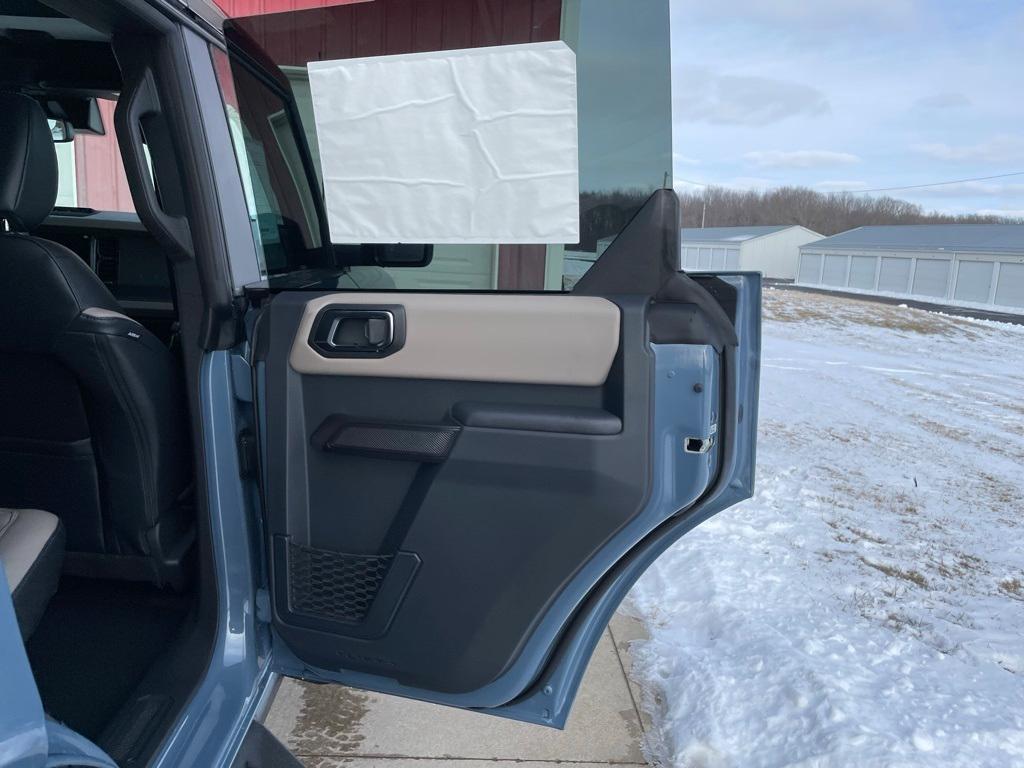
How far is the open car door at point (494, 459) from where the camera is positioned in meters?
1.34

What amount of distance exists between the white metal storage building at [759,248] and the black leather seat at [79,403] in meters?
24.7

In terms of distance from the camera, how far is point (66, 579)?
1.86 metres

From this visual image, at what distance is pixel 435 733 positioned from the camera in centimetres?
223

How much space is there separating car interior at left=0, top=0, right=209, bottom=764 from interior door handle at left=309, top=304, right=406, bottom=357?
0.44 m

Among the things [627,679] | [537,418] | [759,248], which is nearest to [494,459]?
[537,418]

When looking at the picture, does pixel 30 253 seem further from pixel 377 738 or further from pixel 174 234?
pixel 377 738

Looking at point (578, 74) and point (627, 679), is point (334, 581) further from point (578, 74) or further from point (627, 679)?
point (627, 679)

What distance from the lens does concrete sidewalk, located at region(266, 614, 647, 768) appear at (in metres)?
2.13

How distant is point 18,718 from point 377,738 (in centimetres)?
153

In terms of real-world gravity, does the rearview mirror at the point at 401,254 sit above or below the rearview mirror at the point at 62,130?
below

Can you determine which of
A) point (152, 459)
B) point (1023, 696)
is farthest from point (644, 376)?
point (1023, 696)

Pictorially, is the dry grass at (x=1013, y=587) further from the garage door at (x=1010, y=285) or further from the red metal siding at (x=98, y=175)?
the garage door at (x=1010, y=285)

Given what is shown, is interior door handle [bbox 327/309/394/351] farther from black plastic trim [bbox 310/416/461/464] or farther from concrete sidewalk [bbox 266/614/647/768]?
concrete sidewalk [bbox 266/614/647/768]

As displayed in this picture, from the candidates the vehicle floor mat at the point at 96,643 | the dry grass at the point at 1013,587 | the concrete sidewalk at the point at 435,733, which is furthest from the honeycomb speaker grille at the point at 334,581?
the dry grass at the point at 1013,587
